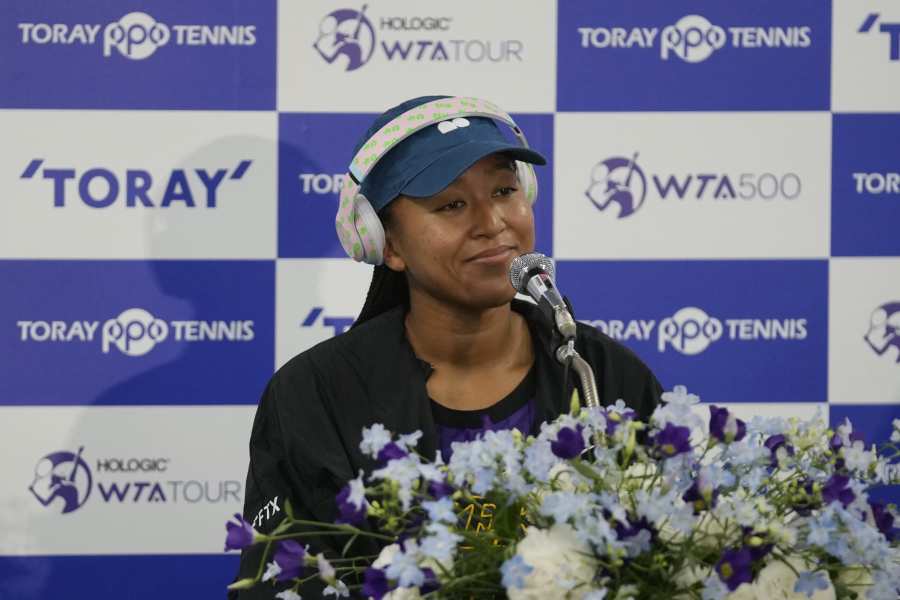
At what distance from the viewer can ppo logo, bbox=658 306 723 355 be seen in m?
2.79

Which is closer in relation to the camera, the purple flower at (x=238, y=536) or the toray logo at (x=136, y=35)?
the purple flower at (x=238, y=536)

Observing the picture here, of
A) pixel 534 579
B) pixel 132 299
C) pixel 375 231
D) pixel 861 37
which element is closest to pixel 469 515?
Result: pixel 534 579

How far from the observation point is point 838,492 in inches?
36.2

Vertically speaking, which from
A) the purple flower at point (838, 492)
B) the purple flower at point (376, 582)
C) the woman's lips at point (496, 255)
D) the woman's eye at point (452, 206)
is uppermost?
the woman's eye at point (452, 206)

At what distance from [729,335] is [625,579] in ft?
6.54

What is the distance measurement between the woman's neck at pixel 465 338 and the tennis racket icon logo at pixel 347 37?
1026 millimetres

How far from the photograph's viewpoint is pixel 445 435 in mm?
1756

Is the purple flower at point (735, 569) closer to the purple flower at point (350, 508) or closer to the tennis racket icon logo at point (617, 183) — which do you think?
the purple flower at point (350, 508)

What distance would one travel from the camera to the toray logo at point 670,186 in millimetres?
2762

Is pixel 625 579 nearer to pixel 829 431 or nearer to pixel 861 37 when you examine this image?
pixel 829 431

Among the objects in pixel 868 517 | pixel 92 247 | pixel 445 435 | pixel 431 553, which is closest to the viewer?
pixel 431 553

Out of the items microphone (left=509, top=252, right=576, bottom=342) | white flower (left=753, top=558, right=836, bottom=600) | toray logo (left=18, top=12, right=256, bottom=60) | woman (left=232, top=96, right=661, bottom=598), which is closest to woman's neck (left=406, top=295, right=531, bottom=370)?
woman (left=232, top=96, right=661, bottom=598)

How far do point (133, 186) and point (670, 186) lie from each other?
4.14ft

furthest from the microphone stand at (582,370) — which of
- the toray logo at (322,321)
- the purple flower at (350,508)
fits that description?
the toray logo at (322,321)
